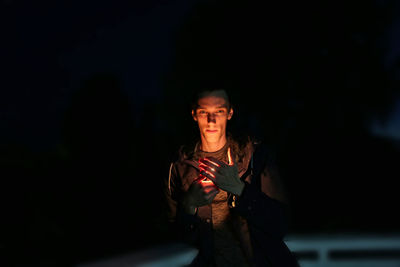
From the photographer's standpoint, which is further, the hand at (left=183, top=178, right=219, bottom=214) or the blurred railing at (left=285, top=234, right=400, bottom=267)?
the blurred railing at (left=285, top=234, right=400, bottom=267)

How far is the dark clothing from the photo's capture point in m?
2.07

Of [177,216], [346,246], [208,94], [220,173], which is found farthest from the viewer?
[346,246]

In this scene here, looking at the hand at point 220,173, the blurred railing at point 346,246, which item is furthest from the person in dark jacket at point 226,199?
the blurred railing at point 346,246

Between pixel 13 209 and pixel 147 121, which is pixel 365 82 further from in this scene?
pixel 13 209

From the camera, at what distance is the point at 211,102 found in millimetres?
2289

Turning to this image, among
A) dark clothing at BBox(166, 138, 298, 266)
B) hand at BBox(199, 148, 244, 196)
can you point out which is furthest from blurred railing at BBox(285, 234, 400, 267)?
hand at BBox(199, 148, 244, 196)

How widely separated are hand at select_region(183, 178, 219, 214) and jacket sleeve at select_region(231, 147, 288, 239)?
17cm

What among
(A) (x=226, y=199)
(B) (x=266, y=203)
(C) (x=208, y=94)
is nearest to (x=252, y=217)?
Result: (B) (x=266, y=203)

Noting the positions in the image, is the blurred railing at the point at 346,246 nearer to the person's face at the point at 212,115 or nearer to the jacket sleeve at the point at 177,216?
the jacket sleeve at the point at 177,216

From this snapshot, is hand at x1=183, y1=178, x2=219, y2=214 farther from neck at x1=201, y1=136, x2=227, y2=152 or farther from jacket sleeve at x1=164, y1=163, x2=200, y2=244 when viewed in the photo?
neck at x1=201, y1=136, x2=227, y2=152

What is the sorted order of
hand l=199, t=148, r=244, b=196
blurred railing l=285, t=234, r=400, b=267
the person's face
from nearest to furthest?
1. hand l=199, t=148, r=244, b=196
2. the person's face
3. blurred railing l=285, t=234, r=400, b=267

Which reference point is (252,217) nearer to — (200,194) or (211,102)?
(200,194)

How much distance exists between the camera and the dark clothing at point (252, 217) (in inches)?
81.6

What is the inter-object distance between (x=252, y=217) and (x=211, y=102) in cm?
76
